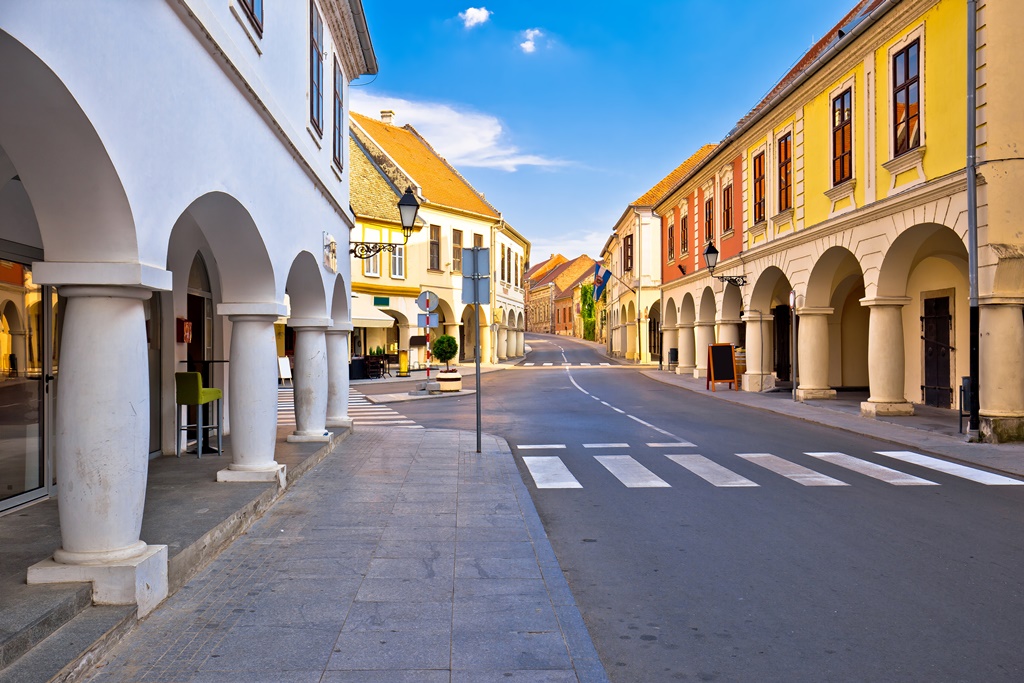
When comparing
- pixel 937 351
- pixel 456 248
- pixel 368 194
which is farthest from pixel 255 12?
pixel 456 248

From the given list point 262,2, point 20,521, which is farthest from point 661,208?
point 20,521

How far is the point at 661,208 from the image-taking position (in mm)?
37375

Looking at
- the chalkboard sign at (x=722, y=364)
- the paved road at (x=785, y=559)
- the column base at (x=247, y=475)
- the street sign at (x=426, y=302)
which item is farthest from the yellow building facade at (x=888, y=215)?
the column base at (x=247, y=475)

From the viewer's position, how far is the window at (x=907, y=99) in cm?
1416

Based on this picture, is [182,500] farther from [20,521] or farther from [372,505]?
[372,505]

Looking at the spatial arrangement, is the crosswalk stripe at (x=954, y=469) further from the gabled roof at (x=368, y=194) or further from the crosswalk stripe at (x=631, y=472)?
the gabled roof at (x=368, y=194)

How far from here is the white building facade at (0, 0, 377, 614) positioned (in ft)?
12.7

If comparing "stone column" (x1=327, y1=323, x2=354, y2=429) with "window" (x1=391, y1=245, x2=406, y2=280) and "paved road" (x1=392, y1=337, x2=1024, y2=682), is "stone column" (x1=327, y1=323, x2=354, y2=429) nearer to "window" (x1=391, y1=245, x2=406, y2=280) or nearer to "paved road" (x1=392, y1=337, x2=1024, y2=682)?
"paved road" (x1=392, y1=337, x2=1024, y2=682)

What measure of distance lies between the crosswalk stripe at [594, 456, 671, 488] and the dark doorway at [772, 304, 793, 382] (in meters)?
17.6

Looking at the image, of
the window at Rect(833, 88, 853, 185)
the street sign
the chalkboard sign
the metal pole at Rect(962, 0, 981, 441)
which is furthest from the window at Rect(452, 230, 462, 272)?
the metal pole at Rect(962, 0, 981, 441)

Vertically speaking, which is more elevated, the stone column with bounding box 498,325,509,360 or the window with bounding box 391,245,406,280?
the window with bounding box 391,245,406,280

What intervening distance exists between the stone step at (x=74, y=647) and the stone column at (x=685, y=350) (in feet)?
98.3

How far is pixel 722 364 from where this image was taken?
24.2m

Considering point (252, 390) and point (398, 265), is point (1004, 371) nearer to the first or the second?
point (252, 390)
